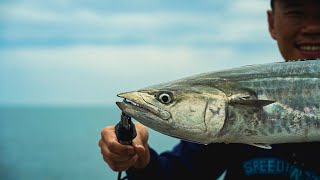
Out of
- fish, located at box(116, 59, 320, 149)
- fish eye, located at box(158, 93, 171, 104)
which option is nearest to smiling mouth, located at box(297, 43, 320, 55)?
fish, located at box(116, 59, 320, 149)

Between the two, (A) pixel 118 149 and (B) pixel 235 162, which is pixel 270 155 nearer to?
(B) pixel 235 162

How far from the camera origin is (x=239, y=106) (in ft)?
12.1

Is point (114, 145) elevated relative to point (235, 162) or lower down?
elevated

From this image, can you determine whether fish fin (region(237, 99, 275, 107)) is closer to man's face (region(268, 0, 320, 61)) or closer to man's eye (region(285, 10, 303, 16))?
man's face (region(268, 0, 320, 61))

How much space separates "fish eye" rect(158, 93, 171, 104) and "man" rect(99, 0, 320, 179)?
118 centimetres

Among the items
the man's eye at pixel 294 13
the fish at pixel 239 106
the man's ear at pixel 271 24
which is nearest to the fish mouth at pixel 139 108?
the fish at pixel 239 106

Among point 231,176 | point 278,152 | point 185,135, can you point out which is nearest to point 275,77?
point 185,135

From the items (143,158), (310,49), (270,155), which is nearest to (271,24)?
(310,49)

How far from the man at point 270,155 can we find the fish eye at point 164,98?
118 cm

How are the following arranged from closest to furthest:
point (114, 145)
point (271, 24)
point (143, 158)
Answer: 1. point (114, 145)
2. point (143, 158)
3. point (271, 24)

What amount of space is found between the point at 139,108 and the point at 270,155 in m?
2.31

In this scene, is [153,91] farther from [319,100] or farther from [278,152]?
[278,152]

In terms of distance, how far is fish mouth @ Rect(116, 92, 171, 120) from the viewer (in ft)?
12.3

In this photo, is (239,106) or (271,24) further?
(271,24)
